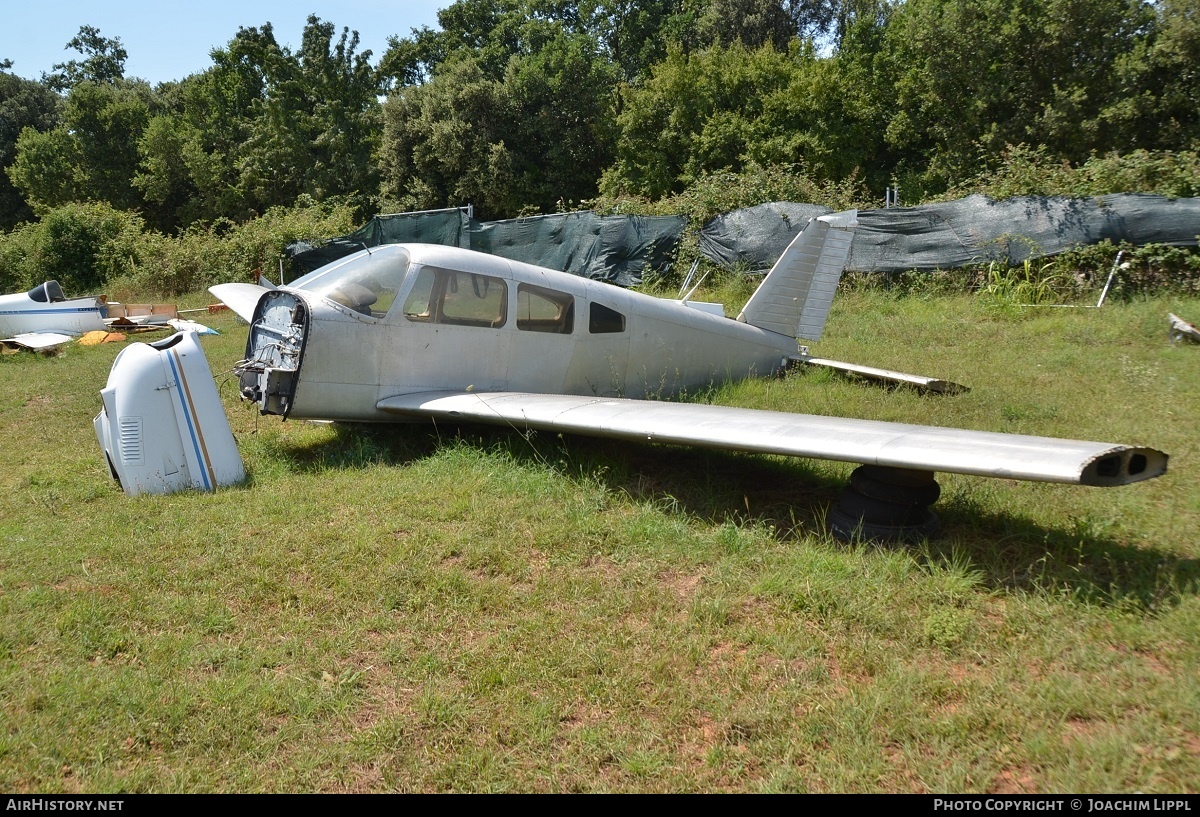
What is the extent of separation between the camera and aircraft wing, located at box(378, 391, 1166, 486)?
135 inches

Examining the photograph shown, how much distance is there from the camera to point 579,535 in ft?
15.5

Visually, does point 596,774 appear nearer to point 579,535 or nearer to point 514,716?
point 514,716

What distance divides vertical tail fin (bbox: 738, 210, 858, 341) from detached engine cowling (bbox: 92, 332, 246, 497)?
18.1ft

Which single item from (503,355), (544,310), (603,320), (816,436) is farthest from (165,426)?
(816,436)

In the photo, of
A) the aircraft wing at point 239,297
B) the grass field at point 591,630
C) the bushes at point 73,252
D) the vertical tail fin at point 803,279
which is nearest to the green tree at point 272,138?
the bushes at point 73,252

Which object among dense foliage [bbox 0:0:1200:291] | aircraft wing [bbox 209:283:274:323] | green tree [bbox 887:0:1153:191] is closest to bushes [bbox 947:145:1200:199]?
dense foliage [bbox 0:0:1200:291]

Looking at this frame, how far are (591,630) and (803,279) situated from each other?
20.1ft

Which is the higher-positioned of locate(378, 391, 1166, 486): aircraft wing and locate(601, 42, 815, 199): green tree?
locate(601, 42, 815, 199): green tree

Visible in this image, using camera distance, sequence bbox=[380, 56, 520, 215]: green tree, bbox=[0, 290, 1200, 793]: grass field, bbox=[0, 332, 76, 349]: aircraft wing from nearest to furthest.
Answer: bbox=[0, 290, 1200, 793]: grass field → bbox=[0, 332, 76, 349]: aircraft wing → bbox=[380, 56, 520, 215]: green tree

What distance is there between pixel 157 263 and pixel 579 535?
73.5 feet

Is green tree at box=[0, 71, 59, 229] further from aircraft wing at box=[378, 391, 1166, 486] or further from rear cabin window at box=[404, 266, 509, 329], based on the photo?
aircraft wing at box=[378, 391, 1166, 486]

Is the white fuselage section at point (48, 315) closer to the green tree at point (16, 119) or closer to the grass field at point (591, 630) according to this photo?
the grass field at point (591, 630)

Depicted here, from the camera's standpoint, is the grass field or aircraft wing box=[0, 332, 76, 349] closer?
the grass field

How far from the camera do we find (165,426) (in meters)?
5.70
